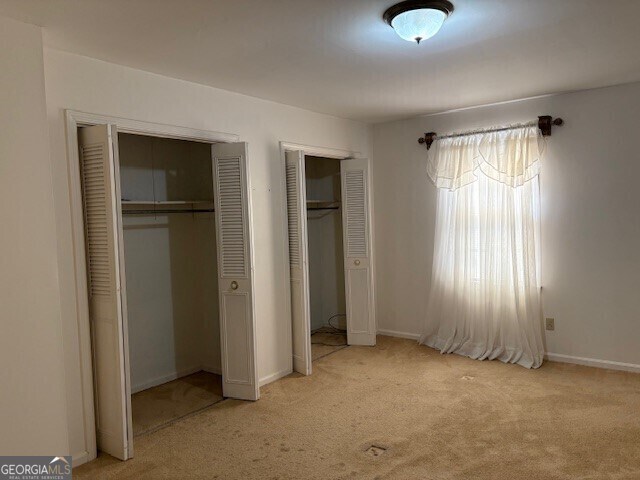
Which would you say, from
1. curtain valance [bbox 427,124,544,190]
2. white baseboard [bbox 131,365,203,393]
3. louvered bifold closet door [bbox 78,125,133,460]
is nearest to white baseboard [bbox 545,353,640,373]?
curtain valance [bbox 427,124,544,190]

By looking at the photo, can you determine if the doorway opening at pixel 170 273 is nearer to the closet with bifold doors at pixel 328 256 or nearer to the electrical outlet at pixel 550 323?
the closet with bifold doors at pixel 328 256

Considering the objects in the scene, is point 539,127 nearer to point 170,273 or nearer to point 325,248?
point 325,248

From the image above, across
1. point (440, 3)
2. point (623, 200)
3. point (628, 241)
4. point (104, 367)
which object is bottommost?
point (104, 367)

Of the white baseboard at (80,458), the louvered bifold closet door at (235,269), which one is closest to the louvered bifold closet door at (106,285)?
the white baseboard at (80,458)

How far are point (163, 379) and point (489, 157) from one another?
3.67 meters

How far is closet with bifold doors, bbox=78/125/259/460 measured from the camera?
3018 millimetres

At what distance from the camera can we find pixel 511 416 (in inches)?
137

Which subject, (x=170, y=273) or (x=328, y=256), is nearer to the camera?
(x=170, y=273)

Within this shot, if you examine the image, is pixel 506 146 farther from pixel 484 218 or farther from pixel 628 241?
pixel 628 241

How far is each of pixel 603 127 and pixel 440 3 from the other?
8.82 feet

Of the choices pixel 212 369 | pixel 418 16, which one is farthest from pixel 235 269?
pixel 418 16

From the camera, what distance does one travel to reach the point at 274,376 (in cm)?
440

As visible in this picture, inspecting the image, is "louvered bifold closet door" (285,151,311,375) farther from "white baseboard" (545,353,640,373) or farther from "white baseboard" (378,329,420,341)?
"white baseboard" (545,353,640,373)

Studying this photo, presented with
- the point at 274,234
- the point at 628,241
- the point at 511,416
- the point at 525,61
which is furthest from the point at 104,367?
the point at 628,241
